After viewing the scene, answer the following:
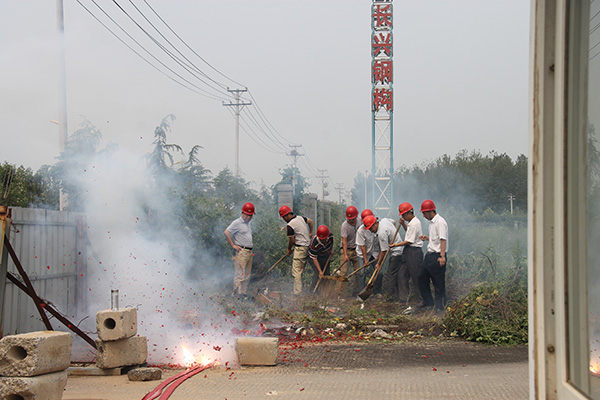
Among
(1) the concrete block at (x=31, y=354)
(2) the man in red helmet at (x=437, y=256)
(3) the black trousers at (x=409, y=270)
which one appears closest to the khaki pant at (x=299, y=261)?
(3) the black trousers at (x=409, y=270)

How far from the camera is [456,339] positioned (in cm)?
800

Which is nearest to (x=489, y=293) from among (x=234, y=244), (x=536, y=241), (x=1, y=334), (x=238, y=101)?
(x=234, y=244)

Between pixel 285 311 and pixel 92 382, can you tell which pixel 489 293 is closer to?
pixel 285 311

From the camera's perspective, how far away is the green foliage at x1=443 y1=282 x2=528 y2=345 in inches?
301

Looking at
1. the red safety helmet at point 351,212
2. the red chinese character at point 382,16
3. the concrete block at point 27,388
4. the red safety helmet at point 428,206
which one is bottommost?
the concrete block at point 27,388

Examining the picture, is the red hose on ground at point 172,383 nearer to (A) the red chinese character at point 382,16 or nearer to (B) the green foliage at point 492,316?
(B) the green foliage at point 492,316

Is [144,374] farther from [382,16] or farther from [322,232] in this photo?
[382,16]

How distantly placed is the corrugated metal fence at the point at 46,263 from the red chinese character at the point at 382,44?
12.8 metres

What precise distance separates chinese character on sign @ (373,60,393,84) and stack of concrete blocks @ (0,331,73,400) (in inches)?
637

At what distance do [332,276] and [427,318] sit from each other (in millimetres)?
3105

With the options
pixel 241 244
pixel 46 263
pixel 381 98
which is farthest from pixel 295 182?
pixel 46 263

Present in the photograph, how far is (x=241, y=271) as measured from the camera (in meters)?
11.5

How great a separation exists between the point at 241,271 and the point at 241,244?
0.55m

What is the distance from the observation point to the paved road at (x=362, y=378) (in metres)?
5.30
